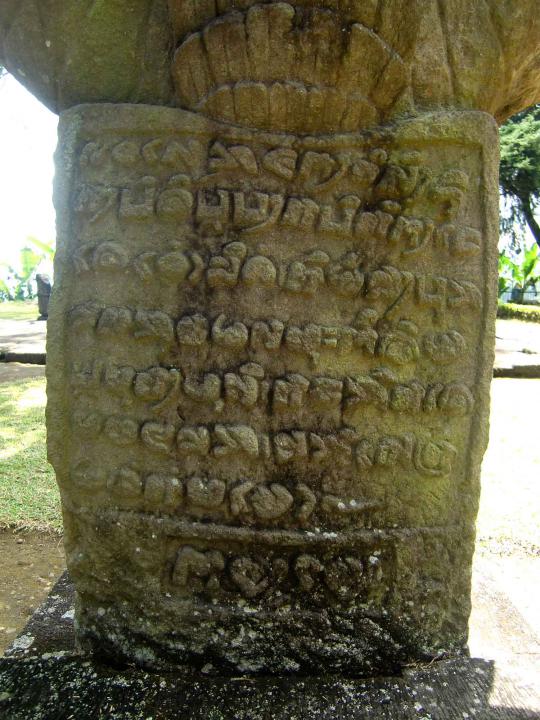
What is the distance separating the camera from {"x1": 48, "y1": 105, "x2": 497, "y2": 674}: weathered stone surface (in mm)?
1222

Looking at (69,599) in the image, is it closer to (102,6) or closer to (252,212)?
(252,212)

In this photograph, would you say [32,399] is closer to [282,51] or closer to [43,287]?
[282,51]

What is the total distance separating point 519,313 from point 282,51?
1212cm

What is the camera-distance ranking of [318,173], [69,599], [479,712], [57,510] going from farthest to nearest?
[57,510]
[69,599]
[318,173]
[479,712]

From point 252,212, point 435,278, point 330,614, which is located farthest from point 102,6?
point 330,614

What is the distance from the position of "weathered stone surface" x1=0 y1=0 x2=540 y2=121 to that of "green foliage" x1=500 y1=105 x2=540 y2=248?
1208cm

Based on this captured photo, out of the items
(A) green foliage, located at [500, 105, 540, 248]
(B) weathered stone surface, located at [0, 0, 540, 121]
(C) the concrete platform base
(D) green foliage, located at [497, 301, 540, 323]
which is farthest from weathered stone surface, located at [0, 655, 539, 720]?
(A) green foliage, located at [500, 105, 540, 248]

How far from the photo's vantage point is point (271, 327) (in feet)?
4.08

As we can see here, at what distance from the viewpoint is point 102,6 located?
3.90ft

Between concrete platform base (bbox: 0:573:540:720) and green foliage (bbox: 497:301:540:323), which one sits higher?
green foliage (bbox: 497:301:540:323)

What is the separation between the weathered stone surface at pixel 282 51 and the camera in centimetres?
111

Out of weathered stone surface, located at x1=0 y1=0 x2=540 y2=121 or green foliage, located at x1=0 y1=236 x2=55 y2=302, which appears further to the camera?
green foliage, located at x1=0 y1=236 x2=55 y2=302

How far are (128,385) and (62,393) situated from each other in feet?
0.53

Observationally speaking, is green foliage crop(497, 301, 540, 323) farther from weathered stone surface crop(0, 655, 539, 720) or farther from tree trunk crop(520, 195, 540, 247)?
weathered stone surface crop(0, 655, 539, 720)
